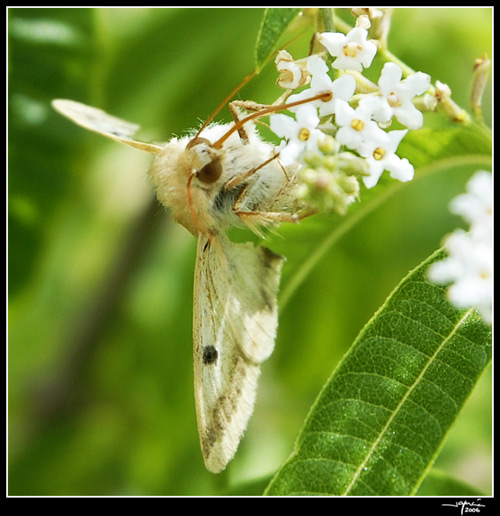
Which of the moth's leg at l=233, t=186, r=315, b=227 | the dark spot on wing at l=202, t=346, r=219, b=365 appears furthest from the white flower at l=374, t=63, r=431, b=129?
the dark spot on wing at l=202, t=346, r=219, b=365

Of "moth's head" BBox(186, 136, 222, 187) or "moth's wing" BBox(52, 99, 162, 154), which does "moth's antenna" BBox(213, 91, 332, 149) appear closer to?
"moth's head" BBox(186, 136, 222, 187)

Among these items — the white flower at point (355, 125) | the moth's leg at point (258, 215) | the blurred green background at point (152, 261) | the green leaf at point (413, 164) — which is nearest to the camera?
the white flower at point (355, 125)

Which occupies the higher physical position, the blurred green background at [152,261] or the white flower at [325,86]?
the white flower at [325,86]

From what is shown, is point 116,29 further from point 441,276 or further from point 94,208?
point 441,276

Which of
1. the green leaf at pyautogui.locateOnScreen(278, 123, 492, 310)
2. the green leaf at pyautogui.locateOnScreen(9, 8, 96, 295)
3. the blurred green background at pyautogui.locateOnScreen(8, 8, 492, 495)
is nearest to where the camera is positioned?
the green leaf at pyautogui.locateOnScreen(278, 123, 492, 310)

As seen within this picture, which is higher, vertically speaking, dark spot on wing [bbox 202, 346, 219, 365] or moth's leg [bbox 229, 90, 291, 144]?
moth's leg [bbox 229, 90, 291, 144]

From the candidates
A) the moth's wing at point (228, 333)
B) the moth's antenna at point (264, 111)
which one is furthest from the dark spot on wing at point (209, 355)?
the moth's antenna at point (264, 111)

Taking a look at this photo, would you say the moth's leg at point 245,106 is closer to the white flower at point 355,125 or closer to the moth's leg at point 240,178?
the moth's leg at point 240,178

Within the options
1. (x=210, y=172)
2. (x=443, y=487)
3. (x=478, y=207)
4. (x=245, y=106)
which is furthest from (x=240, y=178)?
(x=443, y=487)
